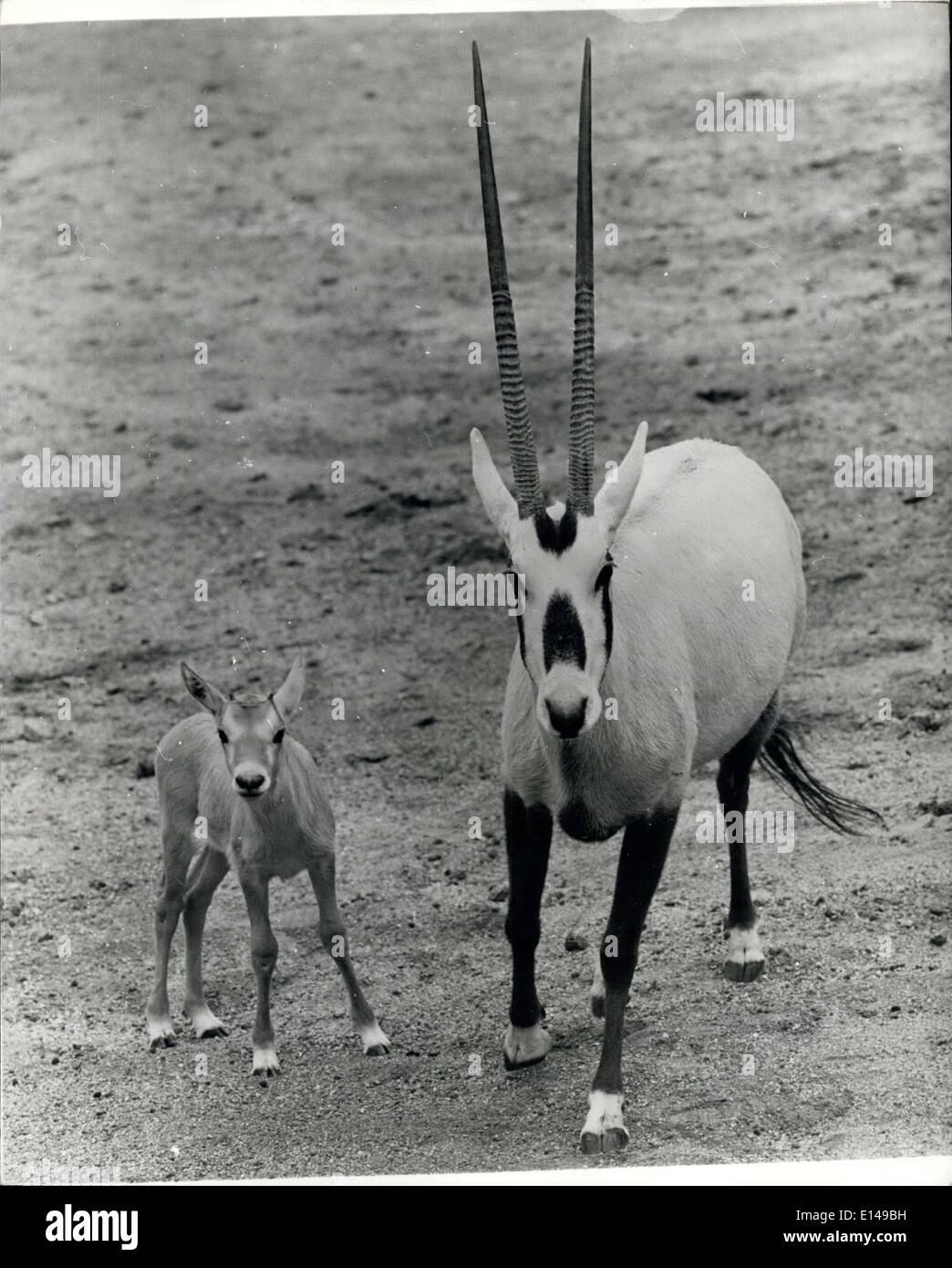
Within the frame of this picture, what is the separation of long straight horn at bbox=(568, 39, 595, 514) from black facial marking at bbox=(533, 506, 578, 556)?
0.46 feet

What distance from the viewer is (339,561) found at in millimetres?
10422

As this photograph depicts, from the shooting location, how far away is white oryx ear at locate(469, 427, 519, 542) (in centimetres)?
608

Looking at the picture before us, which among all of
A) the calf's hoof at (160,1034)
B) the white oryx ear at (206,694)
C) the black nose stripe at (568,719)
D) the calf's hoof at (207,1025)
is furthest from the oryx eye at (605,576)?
the calf's hoof at (160,1034)

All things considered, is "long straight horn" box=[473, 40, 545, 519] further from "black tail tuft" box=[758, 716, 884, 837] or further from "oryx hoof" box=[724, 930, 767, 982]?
"oryx hoof" box=[724, 930, 767, 982]

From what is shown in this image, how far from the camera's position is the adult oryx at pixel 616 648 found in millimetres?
5945

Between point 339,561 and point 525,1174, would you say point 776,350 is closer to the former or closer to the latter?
point 339,561

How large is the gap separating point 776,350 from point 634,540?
16.7 ft

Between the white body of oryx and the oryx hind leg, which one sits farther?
the oryx hind leg

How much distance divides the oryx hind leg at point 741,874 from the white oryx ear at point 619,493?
1.64m

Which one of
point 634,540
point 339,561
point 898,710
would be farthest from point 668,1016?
point 339,561

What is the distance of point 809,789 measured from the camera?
314 inches

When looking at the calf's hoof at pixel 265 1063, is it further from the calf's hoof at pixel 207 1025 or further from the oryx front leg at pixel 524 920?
the oryx front leg at pixel 524 920

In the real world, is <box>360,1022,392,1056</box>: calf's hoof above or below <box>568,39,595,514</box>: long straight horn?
below

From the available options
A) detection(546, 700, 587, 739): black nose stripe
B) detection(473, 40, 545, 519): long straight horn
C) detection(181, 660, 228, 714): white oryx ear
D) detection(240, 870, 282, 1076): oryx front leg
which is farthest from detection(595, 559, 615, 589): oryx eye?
detection(240, 870, 282, 1076): oryx front leg
